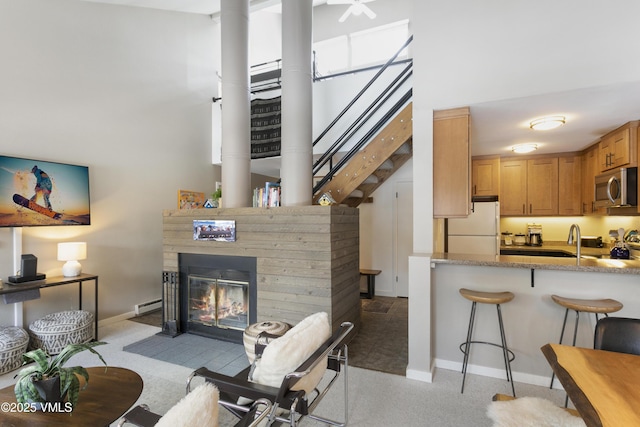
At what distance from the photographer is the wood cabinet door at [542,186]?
15.8 feet

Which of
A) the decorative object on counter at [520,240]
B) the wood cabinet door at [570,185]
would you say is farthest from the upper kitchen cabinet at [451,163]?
the decorative object on counter at [520,240]

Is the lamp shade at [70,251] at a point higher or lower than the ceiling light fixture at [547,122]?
lower

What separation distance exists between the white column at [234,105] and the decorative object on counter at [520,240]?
450cm

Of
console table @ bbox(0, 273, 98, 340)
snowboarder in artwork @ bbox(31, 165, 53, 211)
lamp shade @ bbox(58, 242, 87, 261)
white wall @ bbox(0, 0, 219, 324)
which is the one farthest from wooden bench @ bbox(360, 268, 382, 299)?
snowboarder in artwork @ bbox(31, 165, 53, 211)

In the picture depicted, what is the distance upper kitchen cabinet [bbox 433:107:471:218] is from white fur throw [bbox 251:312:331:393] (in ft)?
5.78

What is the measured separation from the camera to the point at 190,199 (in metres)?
5.25

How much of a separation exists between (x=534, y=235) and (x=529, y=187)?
825mm

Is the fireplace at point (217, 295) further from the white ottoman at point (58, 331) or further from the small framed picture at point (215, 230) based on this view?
the white ottoman at point (58, 331)

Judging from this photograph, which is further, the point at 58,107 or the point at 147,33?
the point at 147,33

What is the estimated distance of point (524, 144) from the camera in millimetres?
4152

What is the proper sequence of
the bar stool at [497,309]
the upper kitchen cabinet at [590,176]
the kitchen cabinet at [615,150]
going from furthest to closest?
the upper kitchen cabinet at [590,176], the kitchen cabinet at [615,150], the bar stool at [497,309]

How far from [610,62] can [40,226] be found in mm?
5684

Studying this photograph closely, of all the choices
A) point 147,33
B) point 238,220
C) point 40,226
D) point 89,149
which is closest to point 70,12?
point 147,33

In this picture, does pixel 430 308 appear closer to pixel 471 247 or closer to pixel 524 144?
pixel 471 247
